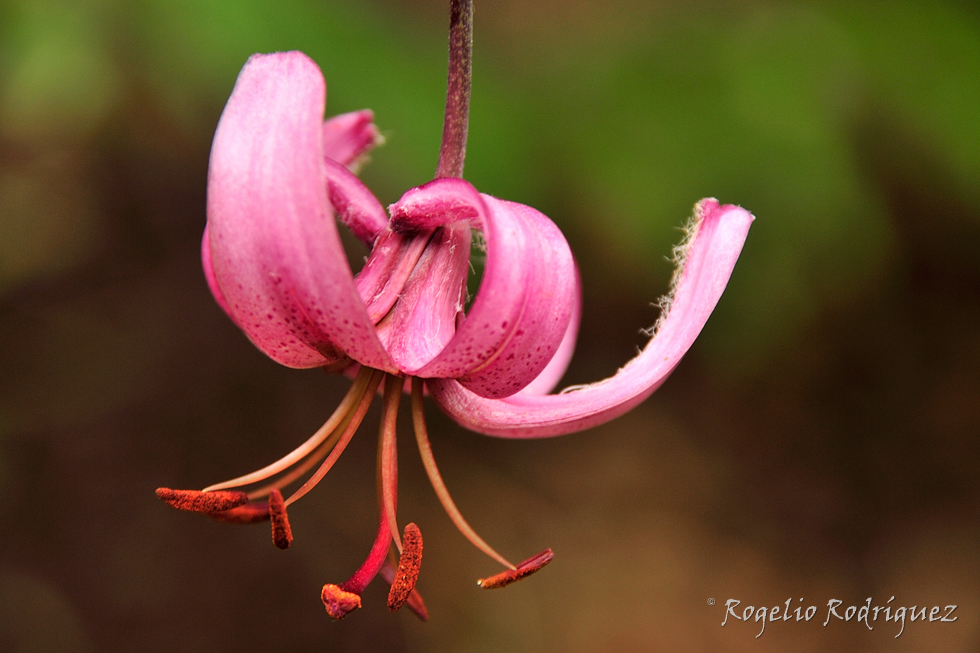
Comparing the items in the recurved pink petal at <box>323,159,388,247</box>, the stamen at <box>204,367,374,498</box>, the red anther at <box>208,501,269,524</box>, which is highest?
the recurved pink petal at <box>323,159,388,247</box>

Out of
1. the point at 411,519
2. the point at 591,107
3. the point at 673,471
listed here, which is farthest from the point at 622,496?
the point at 591,107

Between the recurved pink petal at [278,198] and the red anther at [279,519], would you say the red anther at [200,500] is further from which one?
the recurved pink petal at [278,198]

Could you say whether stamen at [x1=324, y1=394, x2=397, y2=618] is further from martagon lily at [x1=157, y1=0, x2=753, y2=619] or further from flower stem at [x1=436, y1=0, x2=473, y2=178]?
flower stem at [x1=436, y1=0, x2=473, y2=178]

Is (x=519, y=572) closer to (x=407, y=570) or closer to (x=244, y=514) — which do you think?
(x=407, y=570)
